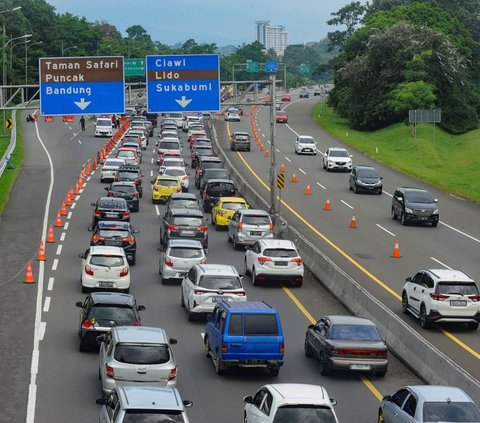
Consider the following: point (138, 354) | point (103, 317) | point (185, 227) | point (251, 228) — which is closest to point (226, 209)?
point (251, 228)

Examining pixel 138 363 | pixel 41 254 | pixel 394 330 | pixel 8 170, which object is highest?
pixel 138 363

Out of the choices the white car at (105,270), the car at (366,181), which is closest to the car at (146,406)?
the white car at (105,270)

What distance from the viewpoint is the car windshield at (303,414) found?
18422 millimetres

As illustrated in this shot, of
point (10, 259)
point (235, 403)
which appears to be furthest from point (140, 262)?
point (235, 403)

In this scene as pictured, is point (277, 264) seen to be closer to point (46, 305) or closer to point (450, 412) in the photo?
point (46, 305)

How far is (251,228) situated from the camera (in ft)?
145

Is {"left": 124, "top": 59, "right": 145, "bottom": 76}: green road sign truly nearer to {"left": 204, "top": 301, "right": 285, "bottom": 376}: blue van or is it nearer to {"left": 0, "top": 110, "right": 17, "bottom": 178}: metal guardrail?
{"left": 0, "top": 110, "right": 17, "bottom": 178}: metal guardrail

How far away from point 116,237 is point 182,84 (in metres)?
11.2

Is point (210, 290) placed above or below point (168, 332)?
above

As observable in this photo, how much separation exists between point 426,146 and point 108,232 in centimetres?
5490

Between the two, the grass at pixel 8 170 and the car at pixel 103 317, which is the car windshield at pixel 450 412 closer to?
the car at pixel 103 317

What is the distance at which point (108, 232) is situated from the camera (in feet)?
133

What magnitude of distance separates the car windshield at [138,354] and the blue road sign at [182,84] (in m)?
27.2

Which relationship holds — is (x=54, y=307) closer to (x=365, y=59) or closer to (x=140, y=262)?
(x=140, y=262)
